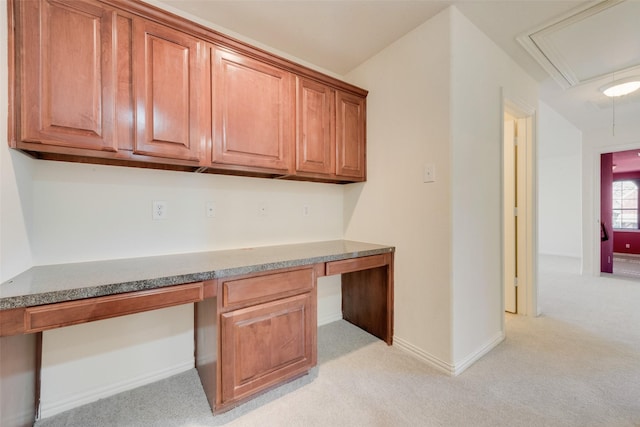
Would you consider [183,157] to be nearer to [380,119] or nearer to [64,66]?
[64,66]

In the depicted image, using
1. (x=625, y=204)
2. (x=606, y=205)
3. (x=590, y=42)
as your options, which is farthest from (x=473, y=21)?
(x=625, y=204)

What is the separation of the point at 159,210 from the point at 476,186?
2294mm

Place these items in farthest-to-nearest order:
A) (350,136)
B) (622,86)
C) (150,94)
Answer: (622,86), (350,136), (150,94)

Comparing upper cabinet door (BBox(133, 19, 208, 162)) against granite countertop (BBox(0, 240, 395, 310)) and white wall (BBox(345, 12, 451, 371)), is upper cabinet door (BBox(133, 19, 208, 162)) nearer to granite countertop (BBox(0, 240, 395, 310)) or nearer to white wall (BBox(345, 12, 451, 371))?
granite countertop (BBox(0, 240, 395, 310))

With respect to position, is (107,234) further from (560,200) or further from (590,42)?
(560,200)

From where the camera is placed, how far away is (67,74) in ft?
4.02

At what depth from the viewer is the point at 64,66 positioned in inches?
48.0

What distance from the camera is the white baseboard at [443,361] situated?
1761 mm

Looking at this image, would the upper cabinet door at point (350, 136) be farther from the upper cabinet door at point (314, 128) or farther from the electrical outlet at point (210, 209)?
the electrical outlet at point (210, 209)

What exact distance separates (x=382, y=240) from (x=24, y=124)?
226 centimetres

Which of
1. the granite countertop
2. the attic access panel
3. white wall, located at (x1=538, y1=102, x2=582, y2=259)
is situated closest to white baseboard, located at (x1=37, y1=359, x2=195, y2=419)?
the granite countertop

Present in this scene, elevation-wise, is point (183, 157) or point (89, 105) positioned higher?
point (89, 105)

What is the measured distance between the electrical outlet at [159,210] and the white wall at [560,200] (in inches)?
278

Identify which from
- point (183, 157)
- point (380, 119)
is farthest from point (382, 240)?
point (183, 157)
